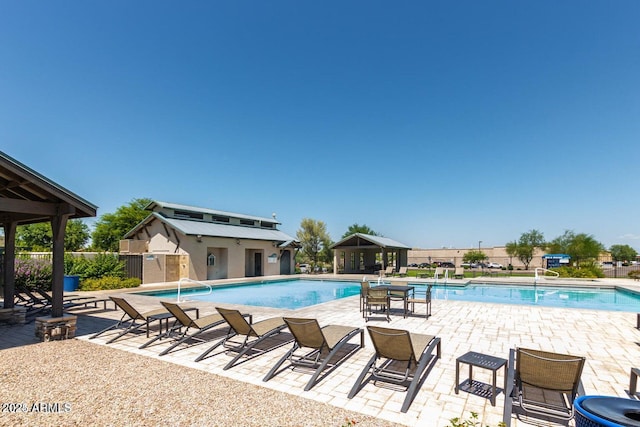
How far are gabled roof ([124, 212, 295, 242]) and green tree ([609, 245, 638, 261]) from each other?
84144 millimetres

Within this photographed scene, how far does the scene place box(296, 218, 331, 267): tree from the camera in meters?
39.7

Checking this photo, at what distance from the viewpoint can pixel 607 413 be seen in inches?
76.2

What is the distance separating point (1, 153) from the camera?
566 centimetres

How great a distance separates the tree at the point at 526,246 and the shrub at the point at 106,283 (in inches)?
1681

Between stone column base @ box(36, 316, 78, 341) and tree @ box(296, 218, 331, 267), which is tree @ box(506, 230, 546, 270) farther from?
stone column base @ box(36, 316, 78, 341)

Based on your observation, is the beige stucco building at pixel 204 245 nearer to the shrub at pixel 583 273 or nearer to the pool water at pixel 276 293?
the pool water at pixel 276 293

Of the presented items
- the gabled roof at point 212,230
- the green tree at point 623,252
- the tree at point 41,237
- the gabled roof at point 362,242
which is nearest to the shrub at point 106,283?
the gabled roof at point 212,230

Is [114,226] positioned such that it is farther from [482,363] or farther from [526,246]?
[526,246]

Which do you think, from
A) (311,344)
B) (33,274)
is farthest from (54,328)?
(33,274)

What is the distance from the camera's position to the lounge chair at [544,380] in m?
3.34

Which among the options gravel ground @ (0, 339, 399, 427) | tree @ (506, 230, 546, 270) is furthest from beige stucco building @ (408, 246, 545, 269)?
gravel ground @ (0, 339, 399, 427)

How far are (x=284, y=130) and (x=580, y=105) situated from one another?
18547 mm

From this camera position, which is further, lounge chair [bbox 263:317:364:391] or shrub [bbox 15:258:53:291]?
shrub [bbox 15:258:53:291]

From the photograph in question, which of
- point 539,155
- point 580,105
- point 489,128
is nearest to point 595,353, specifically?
point 580,105
